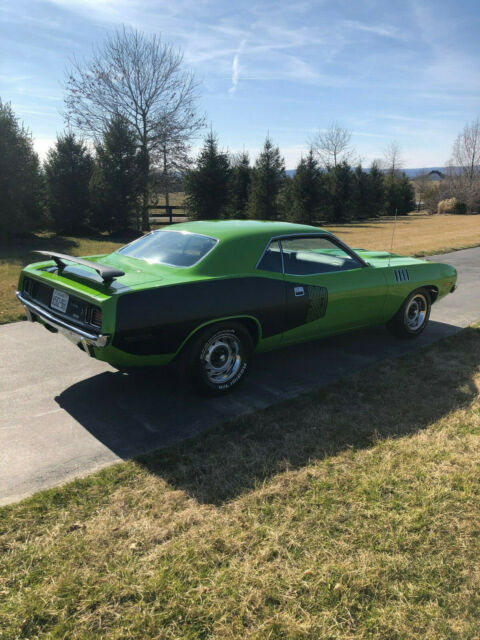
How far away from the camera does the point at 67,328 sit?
3.68m

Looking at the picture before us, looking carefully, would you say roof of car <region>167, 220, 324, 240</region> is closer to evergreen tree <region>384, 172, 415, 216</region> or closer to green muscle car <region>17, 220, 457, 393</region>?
green muscle car <region>17, 220, 457, 393</region>

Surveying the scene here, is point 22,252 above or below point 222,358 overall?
above

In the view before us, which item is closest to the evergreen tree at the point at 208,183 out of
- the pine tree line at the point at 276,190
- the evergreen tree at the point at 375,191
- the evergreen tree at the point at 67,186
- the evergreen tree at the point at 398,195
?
the pine tree line at the point at 276,190

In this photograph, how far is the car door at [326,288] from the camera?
4.43 metres

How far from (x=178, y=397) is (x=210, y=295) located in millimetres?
970

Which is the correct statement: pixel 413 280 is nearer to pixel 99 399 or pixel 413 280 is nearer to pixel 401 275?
pixel 401 275

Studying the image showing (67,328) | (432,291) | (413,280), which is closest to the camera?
(67,328)

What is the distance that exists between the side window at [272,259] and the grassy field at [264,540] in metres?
1.40

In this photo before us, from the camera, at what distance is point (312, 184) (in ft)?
88.8

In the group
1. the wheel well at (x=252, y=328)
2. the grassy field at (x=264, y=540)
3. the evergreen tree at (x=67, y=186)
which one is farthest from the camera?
the evergreen tree at (x=67, y=186)

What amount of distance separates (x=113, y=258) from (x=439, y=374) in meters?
3.42

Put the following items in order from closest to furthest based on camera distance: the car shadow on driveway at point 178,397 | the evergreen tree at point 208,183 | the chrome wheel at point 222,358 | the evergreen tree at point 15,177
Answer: the car shadow on driveway at point 178,397, the chrome wheel at point 222,358, the evergreen tree at point 15,177, the evergreen tree at point 208,183

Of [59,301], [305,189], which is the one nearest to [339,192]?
[305,189]

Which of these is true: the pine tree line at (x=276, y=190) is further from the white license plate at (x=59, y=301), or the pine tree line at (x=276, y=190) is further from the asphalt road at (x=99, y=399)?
the white license plate at (x=59, y=301)
